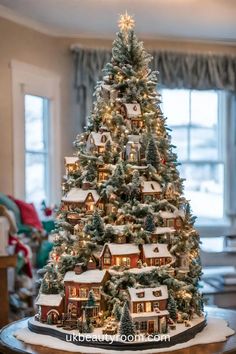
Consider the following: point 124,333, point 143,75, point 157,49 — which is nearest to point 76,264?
point 124,333

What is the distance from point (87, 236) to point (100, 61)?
2.39m

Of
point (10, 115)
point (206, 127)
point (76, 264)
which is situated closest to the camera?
point (76, 264)

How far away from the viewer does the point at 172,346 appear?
1.88m

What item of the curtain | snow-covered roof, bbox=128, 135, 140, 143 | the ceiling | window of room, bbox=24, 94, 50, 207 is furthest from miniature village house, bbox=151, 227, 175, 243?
the curtain

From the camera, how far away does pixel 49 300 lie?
6.64 feet

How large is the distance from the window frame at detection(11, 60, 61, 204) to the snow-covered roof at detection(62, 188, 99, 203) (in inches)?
65.0

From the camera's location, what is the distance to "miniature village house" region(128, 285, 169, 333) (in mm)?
1894

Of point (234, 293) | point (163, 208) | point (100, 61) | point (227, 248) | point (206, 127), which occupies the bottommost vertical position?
point (234, 293)

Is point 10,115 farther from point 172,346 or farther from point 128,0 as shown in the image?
point 172,346

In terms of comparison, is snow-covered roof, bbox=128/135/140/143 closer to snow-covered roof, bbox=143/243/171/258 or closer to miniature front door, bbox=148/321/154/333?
snow-covered roof, bbox=143/243/171/258

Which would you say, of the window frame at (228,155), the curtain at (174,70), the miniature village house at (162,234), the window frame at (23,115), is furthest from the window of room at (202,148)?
the miniature village house at (162,234)

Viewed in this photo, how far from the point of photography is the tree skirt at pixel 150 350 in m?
1.84

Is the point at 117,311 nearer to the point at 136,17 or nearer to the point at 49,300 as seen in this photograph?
the point at 49,300

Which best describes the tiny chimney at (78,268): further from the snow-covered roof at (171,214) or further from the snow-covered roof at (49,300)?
the snow-covered roof at (171,214)
